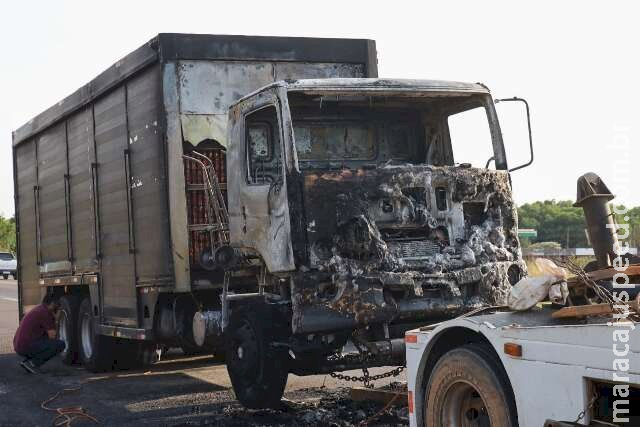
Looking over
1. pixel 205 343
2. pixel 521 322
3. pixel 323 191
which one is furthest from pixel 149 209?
pixel 521 322

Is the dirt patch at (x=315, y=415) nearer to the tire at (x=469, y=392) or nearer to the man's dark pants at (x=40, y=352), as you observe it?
the tire at (x=469, y=392)

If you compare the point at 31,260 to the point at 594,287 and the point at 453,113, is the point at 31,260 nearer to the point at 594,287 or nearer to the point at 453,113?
the point at 453,113

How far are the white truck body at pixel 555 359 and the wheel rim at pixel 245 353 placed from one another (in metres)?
3.22

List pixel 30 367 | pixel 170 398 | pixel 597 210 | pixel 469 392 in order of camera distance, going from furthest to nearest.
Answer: pixel 30 367 < pixel 170 398 < pixel 597 210 < pixel 469 392

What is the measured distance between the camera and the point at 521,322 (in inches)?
196

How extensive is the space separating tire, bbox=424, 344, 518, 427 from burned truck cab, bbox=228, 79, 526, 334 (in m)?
1.80

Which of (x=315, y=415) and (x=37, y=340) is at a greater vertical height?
(x=37, y=340)

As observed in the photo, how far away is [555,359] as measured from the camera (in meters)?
4.43

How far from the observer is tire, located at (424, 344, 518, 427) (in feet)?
15.7

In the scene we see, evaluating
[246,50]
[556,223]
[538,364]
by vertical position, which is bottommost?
[538,364]

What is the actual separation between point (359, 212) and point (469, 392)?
2.39 m

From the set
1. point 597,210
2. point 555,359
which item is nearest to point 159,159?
point 597,210

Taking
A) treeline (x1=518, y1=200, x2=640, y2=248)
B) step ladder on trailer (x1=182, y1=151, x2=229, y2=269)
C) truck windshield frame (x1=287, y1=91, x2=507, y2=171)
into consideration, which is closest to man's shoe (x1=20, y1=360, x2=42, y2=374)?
step ladder on trailer (x1=182, y1=151, x2=229, y2=269)

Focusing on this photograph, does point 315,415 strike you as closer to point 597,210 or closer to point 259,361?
point 259,361
